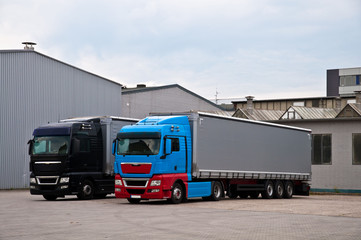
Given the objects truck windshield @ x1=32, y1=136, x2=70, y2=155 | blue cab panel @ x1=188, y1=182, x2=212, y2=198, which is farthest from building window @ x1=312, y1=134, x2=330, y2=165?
truck windshield @ x1=32, y1=136, x2=70, y2=155

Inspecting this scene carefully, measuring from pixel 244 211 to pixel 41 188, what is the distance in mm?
9496

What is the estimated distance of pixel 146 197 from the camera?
23500 mm

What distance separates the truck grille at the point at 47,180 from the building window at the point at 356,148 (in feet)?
65.2

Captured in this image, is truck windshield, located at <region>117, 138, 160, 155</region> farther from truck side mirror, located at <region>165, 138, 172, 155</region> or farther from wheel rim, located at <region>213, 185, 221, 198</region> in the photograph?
wheel rim, located at <region>213, 185, 221, 198</region>

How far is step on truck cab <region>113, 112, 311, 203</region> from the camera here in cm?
2362

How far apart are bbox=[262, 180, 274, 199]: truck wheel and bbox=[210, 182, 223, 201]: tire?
389 cm

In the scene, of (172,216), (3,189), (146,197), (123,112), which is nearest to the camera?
(172,216)

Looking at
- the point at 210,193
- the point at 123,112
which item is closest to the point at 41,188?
the point at 210,193

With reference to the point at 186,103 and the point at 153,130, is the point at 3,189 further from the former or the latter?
the point at 186,103

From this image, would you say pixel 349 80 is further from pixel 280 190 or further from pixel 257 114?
pixel 280 190

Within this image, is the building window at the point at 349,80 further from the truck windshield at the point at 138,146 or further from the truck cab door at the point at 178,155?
the truck windshield at the point at 138,146

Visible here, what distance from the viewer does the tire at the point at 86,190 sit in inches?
1041

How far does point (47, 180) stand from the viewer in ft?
84.8

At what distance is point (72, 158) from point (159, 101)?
30.0 m
